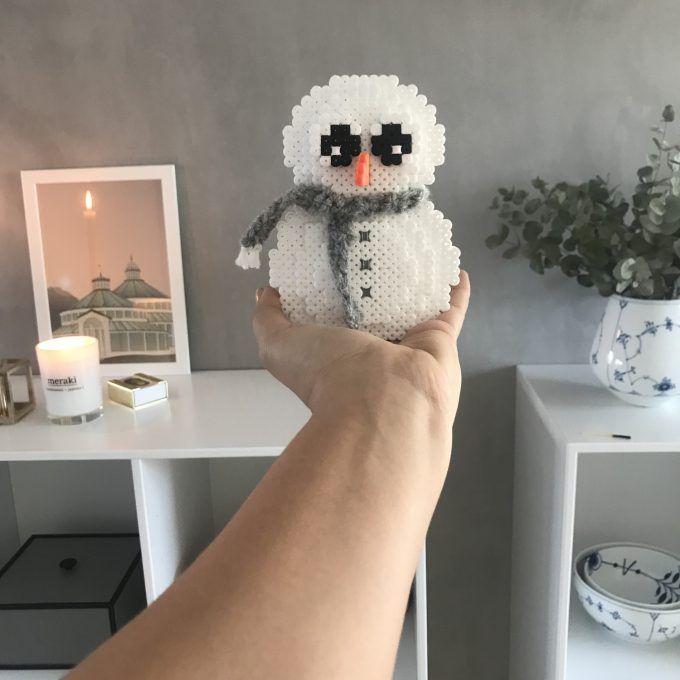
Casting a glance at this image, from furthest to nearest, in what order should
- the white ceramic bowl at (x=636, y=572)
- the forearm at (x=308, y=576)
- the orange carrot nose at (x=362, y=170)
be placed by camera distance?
1. the white ceramic bowl at (x=636, y=572)
2. the orange carrot nose at (x=362, y=170)
3. the forearm at (x=308, y=576)

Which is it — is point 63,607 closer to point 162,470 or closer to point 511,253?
point 162,470

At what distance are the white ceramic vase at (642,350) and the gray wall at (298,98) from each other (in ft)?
0.66

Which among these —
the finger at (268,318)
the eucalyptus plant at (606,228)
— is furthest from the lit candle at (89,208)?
the eucalyptus plant at (606,228)

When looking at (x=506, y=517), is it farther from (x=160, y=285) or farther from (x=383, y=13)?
(x=383, y=13)

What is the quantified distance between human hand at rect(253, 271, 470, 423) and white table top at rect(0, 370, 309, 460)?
306 mm

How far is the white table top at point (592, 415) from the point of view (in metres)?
0.96

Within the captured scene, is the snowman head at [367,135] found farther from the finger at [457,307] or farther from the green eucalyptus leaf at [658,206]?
the green eucalyptus leaf at [658,206]

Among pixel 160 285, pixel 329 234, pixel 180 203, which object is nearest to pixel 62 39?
pixel 180 203

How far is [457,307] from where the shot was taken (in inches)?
Result: 30.9

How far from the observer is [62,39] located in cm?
118

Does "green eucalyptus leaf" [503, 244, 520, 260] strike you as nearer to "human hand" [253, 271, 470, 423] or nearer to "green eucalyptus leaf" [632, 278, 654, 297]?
"green eucalyptus leaf" [632, 278, 654, 297]

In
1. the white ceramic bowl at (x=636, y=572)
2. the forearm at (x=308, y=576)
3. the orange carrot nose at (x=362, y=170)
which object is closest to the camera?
the forearm at (x=308, y=576)

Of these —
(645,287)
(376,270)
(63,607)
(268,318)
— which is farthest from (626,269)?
(63,607)

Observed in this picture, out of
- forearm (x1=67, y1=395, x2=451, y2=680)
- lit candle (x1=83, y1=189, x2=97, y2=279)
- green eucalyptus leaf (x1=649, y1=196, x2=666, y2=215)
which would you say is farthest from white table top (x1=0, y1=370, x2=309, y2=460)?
green eucalyptus leaf (x1=649, y1=196, x2=666, y2=215)
